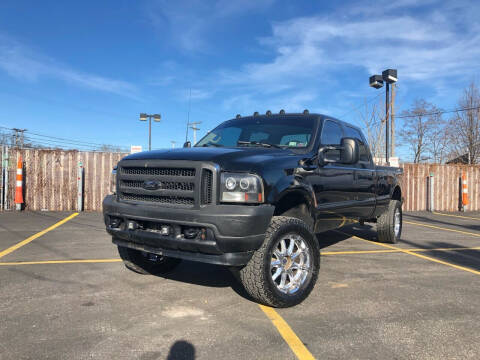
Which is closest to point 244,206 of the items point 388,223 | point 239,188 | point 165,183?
point 239,188

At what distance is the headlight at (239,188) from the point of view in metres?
3.07

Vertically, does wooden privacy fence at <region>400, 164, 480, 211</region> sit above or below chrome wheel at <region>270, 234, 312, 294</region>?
above

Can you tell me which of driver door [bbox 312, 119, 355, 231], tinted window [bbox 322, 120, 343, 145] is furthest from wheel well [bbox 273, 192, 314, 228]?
tinted window [bbox 322, 120, 343, 145]

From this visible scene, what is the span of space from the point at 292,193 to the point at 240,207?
843mm

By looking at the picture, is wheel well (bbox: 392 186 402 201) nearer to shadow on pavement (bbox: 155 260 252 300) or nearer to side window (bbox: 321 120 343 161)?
side window (bbox: 321 120 343 161)

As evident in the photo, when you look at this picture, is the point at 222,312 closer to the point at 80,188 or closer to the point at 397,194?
the point at 397,194

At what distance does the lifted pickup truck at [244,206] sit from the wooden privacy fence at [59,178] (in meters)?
9.09

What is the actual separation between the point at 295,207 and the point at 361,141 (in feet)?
8.69

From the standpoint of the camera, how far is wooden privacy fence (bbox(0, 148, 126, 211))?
11977mm

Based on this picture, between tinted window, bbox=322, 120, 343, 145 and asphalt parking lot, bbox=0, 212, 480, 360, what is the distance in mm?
1682

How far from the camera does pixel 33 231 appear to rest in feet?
25.1

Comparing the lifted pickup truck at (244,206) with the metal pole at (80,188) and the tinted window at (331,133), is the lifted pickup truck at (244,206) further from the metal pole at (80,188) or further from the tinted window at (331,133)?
the metal pole at (80,188)

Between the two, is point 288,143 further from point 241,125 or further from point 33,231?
point 33,231

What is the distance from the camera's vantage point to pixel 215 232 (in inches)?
116
